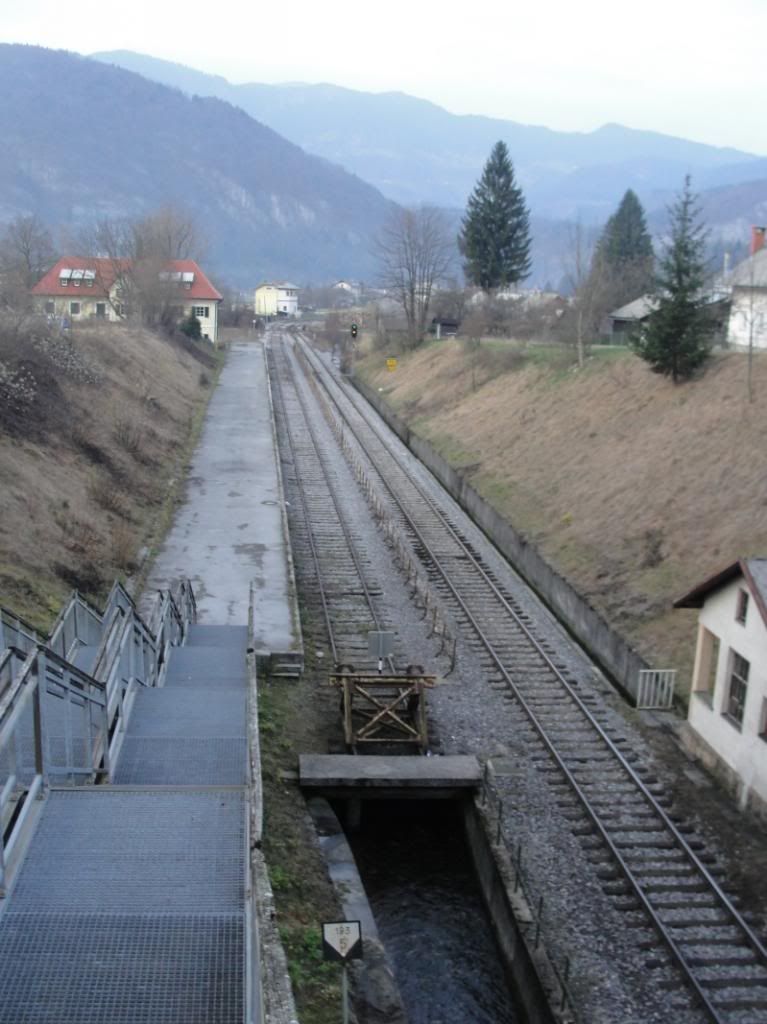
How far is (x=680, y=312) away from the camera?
3350cm

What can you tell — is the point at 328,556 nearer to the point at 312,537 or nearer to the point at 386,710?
the point at 312,537

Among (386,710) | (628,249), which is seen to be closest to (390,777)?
(386,710)

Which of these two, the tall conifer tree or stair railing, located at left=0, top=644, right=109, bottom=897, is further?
the tall conifer tree

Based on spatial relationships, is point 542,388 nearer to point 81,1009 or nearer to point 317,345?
point 81,1009

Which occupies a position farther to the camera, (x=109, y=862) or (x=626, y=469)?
(x=626, y=469)

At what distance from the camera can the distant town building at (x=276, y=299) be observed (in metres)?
160

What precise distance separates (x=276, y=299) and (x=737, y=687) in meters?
150

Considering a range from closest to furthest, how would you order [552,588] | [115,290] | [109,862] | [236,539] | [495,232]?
[109,862]
[552,588]
[236,539]
[115,290]
[495,232]

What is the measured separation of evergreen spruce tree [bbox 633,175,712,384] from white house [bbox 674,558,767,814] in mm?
18660

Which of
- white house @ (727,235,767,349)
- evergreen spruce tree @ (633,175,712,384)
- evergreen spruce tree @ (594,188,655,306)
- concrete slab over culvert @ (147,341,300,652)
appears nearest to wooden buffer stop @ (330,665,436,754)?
concrete slab over culvert @ (147,341,300,652)

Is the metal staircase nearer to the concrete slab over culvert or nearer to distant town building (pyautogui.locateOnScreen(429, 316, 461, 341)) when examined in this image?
the concrete slab over culvert

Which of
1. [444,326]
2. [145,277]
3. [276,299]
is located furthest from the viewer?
[276,299]

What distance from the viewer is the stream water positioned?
39.7 ft

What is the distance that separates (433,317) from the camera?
240 ft
